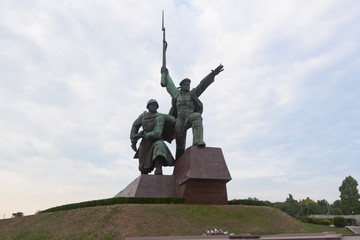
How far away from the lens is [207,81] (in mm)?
16016

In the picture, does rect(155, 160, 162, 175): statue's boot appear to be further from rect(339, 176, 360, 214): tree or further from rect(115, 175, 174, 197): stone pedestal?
rect(339, 176, 360, 214): tree

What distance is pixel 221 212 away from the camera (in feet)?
39.9

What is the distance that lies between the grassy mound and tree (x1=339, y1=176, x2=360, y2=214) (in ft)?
104

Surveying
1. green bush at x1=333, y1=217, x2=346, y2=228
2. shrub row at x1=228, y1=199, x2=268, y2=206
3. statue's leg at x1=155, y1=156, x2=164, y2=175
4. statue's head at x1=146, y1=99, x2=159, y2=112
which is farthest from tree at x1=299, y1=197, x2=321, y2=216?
statue's head at x1=146, y1=99, x2=159, y2=112

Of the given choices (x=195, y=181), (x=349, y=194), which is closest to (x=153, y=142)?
(x=195, y=181)

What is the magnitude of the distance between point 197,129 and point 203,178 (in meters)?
2.46

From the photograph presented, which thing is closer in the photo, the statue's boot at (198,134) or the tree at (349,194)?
the statue's boot at (198,134)

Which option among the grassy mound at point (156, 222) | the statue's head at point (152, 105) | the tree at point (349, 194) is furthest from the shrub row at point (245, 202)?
the tree at point (349, 194)

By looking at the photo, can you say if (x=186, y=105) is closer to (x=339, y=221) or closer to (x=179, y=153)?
(x=179, y=153)

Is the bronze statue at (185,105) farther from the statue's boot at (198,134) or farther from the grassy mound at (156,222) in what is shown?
the grassy mound at (156,222)

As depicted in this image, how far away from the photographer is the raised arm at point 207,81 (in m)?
15.8

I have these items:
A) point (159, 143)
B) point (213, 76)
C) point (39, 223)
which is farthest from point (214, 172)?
point (39, 223)

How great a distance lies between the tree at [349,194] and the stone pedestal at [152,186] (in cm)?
3406

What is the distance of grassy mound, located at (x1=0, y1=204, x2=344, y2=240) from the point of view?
10.4 m
